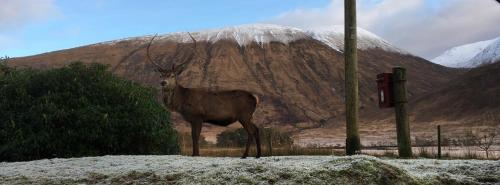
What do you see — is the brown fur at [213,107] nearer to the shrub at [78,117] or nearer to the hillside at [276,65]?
the shrub at [78,117]

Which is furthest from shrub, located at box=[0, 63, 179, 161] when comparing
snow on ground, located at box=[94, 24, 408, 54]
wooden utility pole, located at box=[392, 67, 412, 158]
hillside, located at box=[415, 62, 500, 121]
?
snow on ground, located at box=[94, 24, 408, 54]

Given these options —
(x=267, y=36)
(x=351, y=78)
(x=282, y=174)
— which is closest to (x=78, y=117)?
(x=351, y=78)

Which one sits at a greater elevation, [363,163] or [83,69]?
[83,69]

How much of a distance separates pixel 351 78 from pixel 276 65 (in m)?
103

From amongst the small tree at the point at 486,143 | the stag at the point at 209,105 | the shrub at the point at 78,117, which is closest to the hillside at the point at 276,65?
the small tree at the point at 486,143

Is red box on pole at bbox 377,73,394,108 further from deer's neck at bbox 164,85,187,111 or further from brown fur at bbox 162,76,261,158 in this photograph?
deer's neck at bbox 164,85,187,111

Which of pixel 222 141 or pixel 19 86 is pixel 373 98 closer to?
pixel 222 141

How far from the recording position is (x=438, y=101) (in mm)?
76312

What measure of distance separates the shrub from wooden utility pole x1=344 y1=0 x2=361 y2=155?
4.58m

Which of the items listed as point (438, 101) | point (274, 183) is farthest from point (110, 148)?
point (438, 101)

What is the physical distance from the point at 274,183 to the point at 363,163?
4.01ft

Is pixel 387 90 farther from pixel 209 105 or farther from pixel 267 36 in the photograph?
pixel 267 36

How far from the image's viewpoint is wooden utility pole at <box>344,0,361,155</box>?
13.1 meters

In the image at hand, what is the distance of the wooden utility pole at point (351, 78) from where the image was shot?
13.1 m
